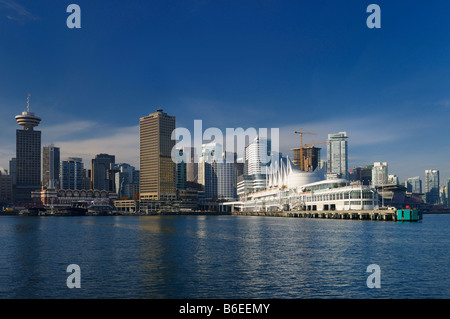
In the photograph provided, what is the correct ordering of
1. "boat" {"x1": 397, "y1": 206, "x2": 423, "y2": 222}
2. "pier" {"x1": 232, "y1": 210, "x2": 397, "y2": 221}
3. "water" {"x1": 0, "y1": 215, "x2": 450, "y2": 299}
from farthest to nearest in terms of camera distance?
1. "pier" {"x1": 232, "y1": 210, "x2": 397, "y2": 221}
2. "boat" {"x1": 397, "y1": 206, "x2": 423, "y2": 222}
3. "water" {"x1": 0, "y1": 215, "x2": 450, "y2": 299}

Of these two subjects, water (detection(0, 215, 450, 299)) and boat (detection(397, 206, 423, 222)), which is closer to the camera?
water (detection(0, 215, 450, 299))

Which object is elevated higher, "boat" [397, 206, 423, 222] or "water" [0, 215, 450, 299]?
"water" [0, 215, 450, 299]

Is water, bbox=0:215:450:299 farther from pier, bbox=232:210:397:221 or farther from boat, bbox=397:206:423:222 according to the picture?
boat, bbox=397:206:423:222

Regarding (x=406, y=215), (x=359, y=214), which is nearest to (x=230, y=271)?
(x=406, y=215)

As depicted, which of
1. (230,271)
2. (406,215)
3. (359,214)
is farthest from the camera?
(359,214)

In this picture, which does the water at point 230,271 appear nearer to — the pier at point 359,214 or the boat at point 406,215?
the pier at point 359,214

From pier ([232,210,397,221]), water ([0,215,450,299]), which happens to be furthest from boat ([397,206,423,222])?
water ([0,215,450,299])

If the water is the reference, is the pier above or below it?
below

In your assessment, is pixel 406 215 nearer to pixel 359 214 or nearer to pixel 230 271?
pixel 359 214

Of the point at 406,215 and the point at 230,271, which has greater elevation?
the point at 230,271

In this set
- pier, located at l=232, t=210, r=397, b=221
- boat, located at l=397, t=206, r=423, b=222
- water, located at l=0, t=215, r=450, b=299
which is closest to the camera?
water, located at l=0, t=215, r=450, b=299

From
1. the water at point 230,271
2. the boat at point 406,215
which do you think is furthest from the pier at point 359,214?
the water at point 230,271
